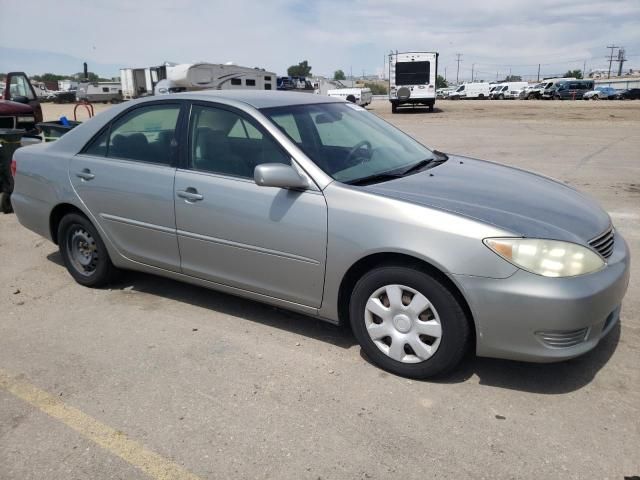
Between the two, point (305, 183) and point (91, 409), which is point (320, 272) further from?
point (91, 409)

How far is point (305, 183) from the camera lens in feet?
11.1

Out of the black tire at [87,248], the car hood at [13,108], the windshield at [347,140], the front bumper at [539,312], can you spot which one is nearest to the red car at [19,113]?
the car hood at [13,108]

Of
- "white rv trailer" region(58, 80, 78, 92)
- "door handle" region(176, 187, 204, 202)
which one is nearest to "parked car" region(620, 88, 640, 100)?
"door handle" region(176, 187, 204, 202)

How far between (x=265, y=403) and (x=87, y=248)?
250cm

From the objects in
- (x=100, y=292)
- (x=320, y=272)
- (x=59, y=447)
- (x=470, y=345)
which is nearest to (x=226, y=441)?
(x=59, y=447)

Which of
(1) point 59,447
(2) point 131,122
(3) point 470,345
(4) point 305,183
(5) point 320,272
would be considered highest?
(2) point 131,122

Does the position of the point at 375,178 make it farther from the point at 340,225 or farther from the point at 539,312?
the point at 539,312

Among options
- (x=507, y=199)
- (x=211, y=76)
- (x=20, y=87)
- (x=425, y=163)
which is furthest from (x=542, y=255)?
(x=211, y=76)

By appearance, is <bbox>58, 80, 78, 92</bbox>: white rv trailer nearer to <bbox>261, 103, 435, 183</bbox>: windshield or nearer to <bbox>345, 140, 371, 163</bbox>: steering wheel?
<bbox>261, 103, 435, 183</bbox>: windshield

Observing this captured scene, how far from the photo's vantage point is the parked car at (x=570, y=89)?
48500 mm

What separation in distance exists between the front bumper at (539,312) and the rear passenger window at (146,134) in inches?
92.1

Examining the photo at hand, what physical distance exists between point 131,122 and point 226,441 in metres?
2.68

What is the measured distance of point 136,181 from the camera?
410cm

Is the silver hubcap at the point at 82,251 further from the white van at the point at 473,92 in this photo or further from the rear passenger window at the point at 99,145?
the white van at the point at 473,92
